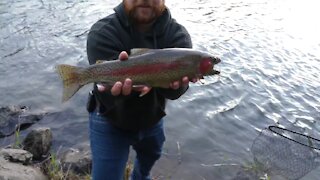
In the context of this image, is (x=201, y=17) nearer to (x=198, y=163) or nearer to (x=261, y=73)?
(x=261, y=73)

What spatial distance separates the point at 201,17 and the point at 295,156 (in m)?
9.86

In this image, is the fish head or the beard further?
the beard

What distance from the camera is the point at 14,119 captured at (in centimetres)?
848

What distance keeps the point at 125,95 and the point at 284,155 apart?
4328 millimetres

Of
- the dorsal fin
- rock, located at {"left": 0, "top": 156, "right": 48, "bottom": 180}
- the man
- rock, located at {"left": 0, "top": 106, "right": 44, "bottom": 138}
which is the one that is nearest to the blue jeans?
the man

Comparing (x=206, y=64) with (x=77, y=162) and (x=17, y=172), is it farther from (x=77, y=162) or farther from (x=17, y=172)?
(x=77, y=162)

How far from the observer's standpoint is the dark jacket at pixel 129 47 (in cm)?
407

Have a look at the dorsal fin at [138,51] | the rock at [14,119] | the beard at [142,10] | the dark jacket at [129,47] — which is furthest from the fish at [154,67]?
the rock at [14,119]

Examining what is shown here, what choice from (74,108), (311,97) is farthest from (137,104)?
(311,97)

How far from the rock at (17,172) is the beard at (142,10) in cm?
260

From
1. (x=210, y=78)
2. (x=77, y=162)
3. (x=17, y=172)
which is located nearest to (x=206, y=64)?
(x=17, y=172)

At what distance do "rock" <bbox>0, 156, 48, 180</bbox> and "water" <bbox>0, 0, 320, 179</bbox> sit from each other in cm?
195

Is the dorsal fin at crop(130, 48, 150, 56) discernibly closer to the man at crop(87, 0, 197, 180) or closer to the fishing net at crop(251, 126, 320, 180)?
the man at crop(87, 0, 197, 180)

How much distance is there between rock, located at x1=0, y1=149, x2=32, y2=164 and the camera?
607 cm
